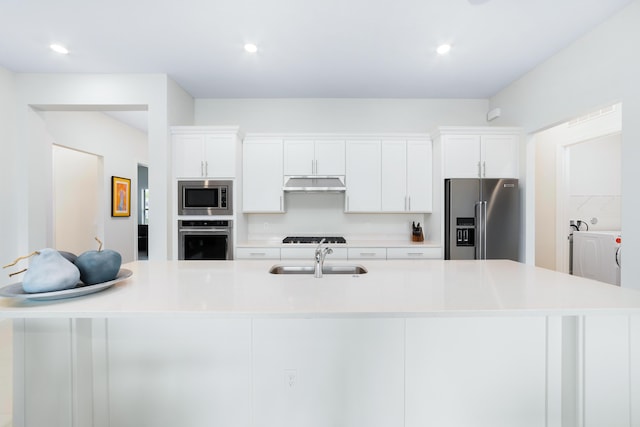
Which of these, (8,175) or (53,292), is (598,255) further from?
(8,175)

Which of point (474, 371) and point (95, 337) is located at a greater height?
point (95, 337)

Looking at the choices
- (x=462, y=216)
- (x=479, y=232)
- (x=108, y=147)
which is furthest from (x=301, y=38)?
(x=108, y=147)

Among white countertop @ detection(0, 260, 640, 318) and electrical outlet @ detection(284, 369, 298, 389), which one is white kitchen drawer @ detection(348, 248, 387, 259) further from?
electrical outlet @ detection(284, 369, 298, 389)

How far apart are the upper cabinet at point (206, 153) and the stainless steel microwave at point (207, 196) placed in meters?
0.10

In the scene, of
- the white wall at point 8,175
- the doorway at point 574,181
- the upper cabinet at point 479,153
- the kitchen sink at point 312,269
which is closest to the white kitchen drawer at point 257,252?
the kitchen sink at point 312,269

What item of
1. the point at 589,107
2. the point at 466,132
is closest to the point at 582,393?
the point at 589,107

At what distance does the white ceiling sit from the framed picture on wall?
1.96m

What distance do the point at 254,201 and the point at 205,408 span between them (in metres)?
2.65

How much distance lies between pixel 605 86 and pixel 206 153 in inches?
147

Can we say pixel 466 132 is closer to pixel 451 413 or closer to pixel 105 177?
pixel 451 413

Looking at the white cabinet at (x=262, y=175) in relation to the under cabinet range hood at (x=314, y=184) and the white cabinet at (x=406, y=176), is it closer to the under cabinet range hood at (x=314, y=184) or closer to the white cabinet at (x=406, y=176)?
the under cabinet range hood at (x=314, y=184)

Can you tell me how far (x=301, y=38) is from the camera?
2590 mm

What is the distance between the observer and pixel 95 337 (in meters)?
1.23

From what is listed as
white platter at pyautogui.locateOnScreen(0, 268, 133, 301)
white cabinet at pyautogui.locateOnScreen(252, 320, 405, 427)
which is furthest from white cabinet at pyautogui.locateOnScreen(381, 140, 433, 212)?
white platter at pyautogui.locateOnScreen(0, 268, 133, 301)
